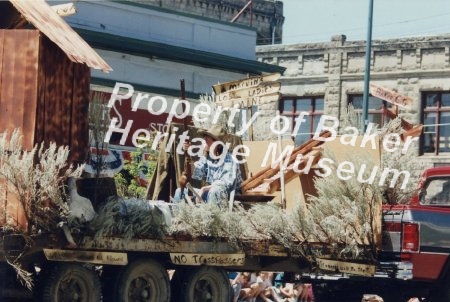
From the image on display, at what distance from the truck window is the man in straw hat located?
8.35 feet

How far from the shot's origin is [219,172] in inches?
559

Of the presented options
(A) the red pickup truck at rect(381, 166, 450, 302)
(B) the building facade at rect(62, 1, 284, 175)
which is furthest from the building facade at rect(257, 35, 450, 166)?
(A) the red pickup truck at rect(381, 166, 450, 302)

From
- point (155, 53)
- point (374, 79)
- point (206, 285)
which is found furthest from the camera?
point (374, 79)

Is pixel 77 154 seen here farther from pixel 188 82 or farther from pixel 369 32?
pixel 369 32

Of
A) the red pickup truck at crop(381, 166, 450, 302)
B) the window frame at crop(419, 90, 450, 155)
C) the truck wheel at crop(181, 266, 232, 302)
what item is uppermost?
the window frame at crop(419, 90, 450, 155)

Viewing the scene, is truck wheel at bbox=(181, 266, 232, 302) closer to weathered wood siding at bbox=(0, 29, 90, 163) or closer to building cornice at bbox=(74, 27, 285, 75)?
weathered wood siding at bbox=(0, 29, 90, 163)

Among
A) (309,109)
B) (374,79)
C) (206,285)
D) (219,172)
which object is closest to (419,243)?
(219,172)

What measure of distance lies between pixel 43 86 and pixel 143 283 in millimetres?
2515

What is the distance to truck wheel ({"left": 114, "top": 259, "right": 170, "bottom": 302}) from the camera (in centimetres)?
1225

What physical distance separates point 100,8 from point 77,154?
13.1 m

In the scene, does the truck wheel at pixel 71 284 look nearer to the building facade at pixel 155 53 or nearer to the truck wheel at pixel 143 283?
the truck wheel at pixel 143 283

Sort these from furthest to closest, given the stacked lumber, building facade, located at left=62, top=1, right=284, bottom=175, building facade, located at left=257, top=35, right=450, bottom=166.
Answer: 1. building facade, located at left=257, top=35, right=450, bottom=166
2. building facade, located at left=62, top=1, right=284, bottom=175
3. the stacked lumber

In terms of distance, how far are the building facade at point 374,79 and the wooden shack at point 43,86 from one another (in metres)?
24.8

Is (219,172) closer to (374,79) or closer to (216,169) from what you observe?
(216,169)
